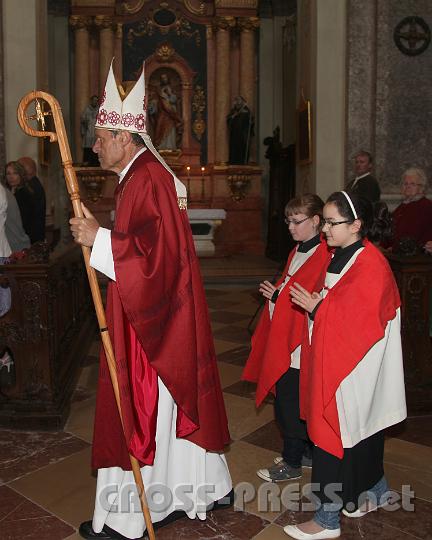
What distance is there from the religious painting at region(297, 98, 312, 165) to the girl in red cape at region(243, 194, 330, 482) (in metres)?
6.33

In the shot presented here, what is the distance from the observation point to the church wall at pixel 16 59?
8.80 meters

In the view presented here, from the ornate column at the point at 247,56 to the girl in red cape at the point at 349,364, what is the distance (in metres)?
12.9

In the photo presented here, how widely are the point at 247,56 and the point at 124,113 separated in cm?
1314

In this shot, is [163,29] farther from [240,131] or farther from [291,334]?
[291,334]

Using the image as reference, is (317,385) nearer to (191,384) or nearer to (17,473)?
(191,384)

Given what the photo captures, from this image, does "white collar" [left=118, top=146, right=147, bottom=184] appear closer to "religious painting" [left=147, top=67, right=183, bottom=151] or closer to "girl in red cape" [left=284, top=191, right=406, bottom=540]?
"girl in red cape" [left=284, top=191, right=406, bottom=540]

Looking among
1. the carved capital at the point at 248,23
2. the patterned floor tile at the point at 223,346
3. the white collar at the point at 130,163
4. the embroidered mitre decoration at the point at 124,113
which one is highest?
the carved capital at the point at 248,23

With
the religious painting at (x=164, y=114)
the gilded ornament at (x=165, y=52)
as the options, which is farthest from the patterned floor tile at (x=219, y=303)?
the gilded ornament at (x=165, y=52)

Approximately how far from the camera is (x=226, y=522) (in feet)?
9.66

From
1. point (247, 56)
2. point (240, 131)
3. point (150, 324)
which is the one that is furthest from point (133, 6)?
point (150, 324)

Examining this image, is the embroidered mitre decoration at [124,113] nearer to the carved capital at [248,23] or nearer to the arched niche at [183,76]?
the arched niche at [183,76]

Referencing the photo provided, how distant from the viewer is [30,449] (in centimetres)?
385

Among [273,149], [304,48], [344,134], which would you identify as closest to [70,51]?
[273,149]

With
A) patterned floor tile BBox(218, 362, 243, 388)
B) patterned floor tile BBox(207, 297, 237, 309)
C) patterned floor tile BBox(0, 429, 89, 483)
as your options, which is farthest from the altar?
patterned floor tile BBox(0, 429, 89, 483)
